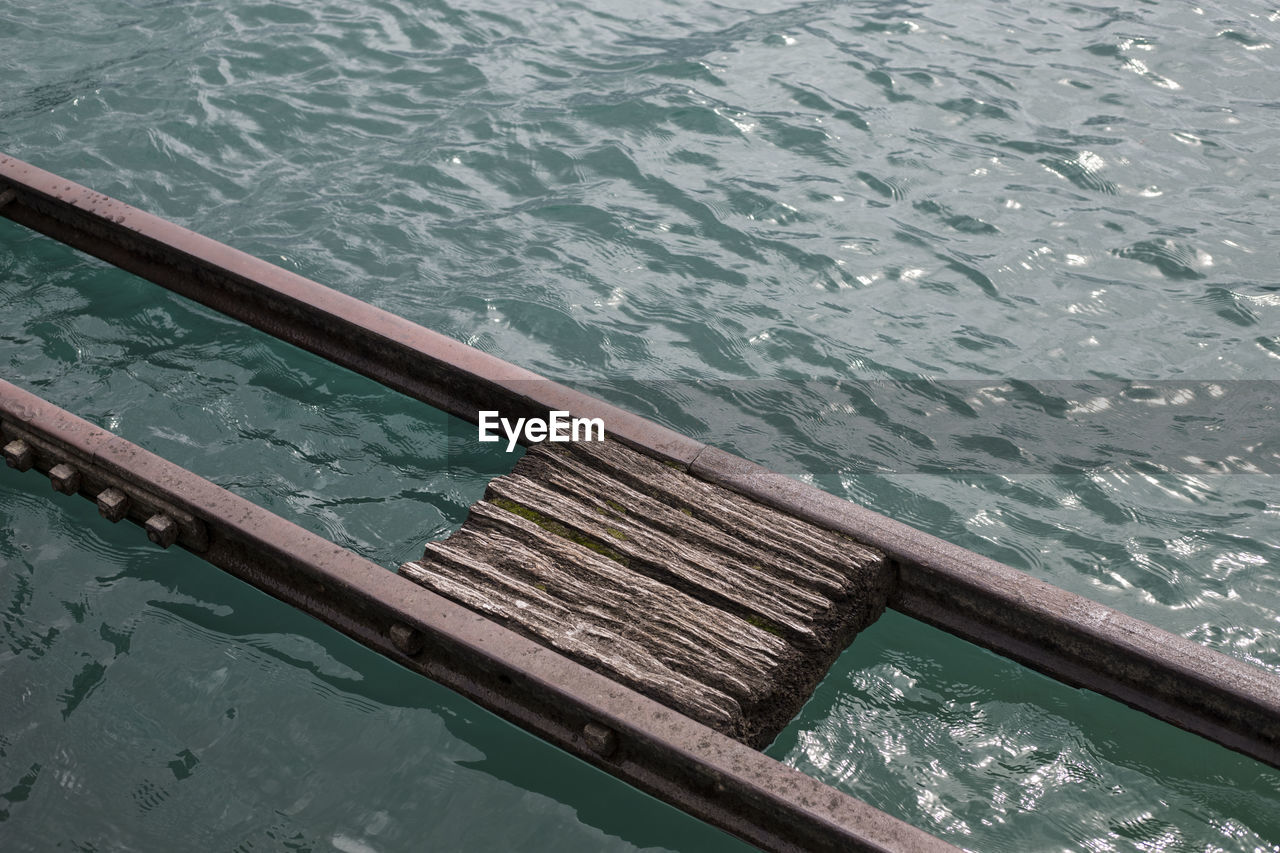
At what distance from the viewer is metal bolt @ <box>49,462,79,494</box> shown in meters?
4.74

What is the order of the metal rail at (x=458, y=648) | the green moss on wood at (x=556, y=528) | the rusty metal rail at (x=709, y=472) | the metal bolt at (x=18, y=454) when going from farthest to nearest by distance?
1. the metal bolt at (x=18, y=454)
2. the green moss on wood at (x=556, y=528)
3. the rusty metal rail at (x=709, y=472)
4. the metal rail at (x=458, y=648)

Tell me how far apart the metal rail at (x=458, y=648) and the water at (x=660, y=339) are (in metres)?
0.19

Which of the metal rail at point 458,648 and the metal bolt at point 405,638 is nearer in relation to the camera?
the metal rail at point 458,648

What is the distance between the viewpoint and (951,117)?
8242 mm

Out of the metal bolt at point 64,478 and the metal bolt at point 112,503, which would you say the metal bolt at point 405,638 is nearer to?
the metal bolt at point 112,503

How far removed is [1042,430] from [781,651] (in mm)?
2319

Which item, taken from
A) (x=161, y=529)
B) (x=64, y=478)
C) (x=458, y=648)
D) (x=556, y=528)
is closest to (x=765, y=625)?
(x=556, y=528)

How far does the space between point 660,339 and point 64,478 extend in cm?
291

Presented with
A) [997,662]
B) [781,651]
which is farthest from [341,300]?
[997,662]

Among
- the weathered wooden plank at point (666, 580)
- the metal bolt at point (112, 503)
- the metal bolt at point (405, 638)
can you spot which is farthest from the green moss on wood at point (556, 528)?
the metal bolt at point (112, 503)

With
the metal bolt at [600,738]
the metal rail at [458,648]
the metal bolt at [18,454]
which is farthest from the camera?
the metal bolt at [18,454]

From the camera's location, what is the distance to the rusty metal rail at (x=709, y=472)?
156 inches

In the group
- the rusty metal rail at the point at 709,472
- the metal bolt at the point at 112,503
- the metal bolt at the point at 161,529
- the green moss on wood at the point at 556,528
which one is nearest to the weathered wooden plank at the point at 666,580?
the green moss on wood at the point at 556,528

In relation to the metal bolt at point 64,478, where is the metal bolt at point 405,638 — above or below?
above
